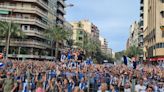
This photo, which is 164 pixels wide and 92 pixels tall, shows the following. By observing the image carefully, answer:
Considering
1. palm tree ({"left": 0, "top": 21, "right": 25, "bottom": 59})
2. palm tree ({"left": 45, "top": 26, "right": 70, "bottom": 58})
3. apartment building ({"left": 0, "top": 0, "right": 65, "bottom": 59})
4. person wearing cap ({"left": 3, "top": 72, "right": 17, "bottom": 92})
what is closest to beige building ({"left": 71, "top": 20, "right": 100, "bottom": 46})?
palm tree ({"left": 45, "top": 26, "right": 70, "bottom": 58})

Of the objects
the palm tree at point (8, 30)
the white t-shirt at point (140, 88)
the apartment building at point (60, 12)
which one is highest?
the apartment building at point (60, 12)

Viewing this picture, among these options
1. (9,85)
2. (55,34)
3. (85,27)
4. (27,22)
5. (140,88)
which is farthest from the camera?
(85,27)

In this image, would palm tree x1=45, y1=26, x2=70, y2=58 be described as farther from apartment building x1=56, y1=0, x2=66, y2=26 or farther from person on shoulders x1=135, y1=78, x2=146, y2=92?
person on shoulders x1=135, y1=78, x2=146, y2=92

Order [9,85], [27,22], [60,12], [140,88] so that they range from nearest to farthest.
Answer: [140,88] → [9,85] → [27,22] → [60,12]

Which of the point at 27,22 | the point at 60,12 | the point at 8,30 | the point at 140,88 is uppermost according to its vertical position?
the point at 60,12

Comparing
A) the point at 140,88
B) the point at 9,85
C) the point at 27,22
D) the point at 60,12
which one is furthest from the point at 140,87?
the point at 60,12

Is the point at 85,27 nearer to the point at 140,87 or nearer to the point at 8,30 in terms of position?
the point at 8,30

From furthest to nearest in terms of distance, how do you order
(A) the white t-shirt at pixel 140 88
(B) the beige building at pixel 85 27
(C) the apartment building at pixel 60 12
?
1. (B) the beige building at pixel 85 27
2. (C) the apartment building at pixel 60 12
3. (A) the white t-shirt at pixel 140 88

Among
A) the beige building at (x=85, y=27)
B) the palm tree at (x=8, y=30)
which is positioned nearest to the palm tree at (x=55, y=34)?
the palm tree at (x=8, y=30)

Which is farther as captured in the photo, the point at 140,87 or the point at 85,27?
the point at 85,27

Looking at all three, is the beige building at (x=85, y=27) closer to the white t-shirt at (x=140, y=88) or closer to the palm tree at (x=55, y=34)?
the palm tree at (x=55, y=34)

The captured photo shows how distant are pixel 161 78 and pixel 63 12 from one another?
94290 millimetres

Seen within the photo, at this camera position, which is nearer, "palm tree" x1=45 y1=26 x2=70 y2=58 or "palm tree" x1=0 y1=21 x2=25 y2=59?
"palm tree" x1=0 y1=21 x2=25 y2=59

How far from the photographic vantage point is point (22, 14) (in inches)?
3105
